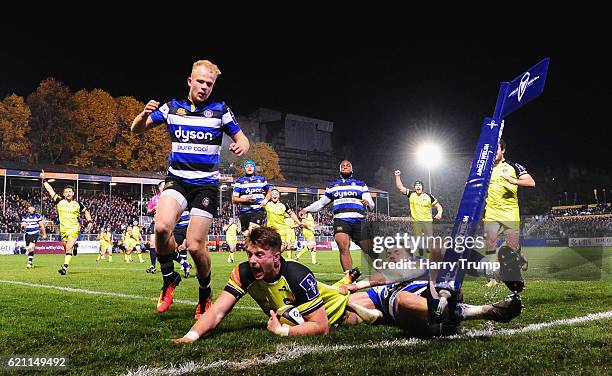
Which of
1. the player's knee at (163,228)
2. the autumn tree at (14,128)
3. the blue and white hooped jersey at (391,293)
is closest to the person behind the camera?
the blue and white hooped jersey at (391,293)

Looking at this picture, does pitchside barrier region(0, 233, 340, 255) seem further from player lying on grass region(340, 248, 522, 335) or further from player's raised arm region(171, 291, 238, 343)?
player's raised arm region(171, 291, 238, 343)

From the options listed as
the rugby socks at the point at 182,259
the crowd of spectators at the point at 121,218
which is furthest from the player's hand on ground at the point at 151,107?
the crowd of spectators at the point at 121,218

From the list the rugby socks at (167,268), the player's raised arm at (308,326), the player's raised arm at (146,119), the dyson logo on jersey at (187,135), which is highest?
the player's raised arm at (146,119)

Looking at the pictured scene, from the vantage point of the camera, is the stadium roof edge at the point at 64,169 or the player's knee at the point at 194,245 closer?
the player's knee at the point at 194,245

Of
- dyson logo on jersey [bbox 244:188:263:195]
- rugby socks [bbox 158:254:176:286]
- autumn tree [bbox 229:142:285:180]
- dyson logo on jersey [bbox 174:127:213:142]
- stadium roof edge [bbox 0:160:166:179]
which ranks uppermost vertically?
autumn tree [bbox 229:142:285:180]

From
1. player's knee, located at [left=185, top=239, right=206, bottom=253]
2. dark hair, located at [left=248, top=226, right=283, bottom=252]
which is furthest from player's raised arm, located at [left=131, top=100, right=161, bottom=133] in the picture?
dark hair, located at [left=248, top=226, right=283, bottom=252]

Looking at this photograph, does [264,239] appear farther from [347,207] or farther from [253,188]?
[253,188]

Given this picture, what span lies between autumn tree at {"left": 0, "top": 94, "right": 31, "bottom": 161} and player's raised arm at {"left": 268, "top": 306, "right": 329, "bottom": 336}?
180ft

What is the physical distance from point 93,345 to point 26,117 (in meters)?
55.3

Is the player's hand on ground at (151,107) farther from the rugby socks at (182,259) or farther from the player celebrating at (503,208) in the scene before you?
the rugby socks at (182,259)

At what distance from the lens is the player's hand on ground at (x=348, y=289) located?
5.57 meters

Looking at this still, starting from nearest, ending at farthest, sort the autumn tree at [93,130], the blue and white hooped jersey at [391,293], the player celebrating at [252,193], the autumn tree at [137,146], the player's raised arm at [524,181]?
1. the blue and white hooped jersey at [391,293]
2. the player's raised arm at [524,181]
3. the player celebrating at [252,193]
4. the autumn tree at [93,130]
5. the autumn tree at [137,146]

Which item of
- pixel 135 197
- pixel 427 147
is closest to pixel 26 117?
pixel 135 197

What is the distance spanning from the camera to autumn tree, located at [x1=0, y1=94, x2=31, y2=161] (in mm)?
51094
